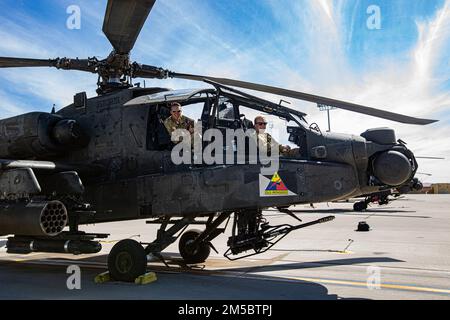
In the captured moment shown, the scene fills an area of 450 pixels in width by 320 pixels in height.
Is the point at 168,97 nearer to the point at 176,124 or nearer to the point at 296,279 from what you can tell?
the point at 176,124

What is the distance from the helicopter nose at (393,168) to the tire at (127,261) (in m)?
4.05

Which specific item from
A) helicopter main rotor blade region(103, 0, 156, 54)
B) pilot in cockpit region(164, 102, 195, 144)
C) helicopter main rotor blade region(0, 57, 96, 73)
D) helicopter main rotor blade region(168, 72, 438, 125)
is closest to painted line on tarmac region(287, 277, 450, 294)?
helicopter main rotor blade region(168, 72, 438, 125)

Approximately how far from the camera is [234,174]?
6.86 meters

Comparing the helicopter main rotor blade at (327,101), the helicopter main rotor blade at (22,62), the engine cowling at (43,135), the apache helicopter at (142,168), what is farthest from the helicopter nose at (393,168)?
the helicopter main rotor blade at (22,62)

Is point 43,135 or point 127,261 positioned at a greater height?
point 43,135

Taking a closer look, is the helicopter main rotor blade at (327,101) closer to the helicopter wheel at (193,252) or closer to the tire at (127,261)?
the tire at (127,261)

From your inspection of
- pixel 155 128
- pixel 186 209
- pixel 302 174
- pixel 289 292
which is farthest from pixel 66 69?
pixel 289 292

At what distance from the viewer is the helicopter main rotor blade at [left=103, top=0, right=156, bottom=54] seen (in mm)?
5996

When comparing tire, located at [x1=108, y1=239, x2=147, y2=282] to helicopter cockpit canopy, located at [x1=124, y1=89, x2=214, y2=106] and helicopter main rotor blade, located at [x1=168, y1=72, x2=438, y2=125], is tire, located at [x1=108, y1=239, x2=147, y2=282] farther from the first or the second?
helicopter main rotor blade, located at [x1=168, y1=72, x2=438, y2=125]

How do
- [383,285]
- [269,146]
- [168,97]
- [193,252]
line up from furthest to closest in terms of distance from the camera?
[193,252] < [269,146] < [168,97] < [383,285]

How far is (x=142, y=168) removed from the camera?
300 inches

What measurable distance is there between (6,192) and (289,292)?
486cm

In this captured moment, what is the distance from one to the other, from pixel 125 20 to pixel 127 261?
12.8 feet

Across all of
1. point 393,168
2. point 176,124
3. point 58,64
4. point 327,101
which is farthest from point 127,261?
point 393,168
